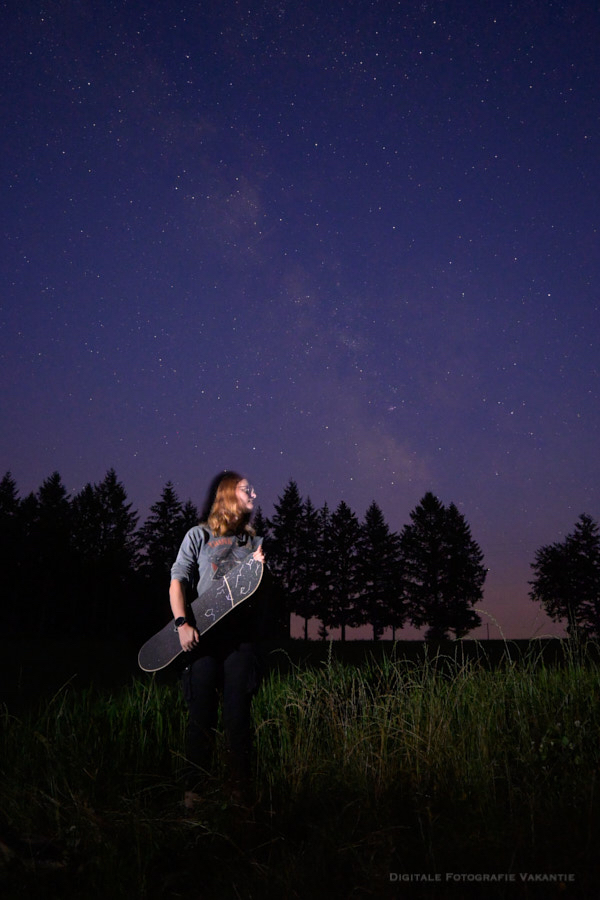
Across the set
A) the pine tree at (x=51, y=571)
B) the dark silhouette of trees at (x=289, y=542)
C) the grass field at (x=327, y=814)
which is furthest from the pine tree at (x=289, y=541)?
the grass field at (x=327, y=814)

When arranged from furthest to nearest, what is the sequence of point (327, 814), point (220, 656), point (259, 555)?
point (259, 555) < point (220, 656) < point (327, 814)

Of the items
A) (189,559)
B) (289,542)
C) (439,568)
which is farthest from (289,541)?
(189,559)

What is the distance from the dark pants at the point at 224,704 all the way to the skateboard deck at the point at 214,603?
0.22 m

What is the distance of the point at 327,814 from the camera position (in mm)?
3297

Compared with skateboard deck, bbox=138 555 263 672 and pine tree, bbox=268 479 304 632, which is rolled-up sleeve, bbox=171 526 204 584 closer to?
skateboard deck, bbox=138 555 263 672

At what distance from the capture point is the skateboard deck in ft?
12.5

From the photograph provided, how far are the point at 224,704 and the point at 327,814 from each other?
2.78 feet

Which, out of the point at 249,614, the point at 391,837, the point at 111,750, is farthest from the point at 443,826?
the point at 111,750

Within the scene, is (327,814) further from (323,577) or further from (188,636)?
(323,577)

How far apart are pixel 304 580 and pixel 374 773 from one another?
187 feet

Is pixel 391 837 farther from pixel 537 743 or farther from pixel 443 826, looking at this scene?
pixel 537 743

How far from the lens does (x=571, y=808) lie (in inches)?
127

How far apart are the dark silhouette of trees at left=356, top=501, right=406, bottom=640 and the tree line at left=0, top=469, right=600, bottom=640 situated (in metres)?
0.09

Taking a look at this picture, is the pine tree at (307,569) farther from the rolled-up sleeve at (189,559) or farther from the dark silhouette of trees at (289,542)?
the rolled-up sleeve at (189,559)
